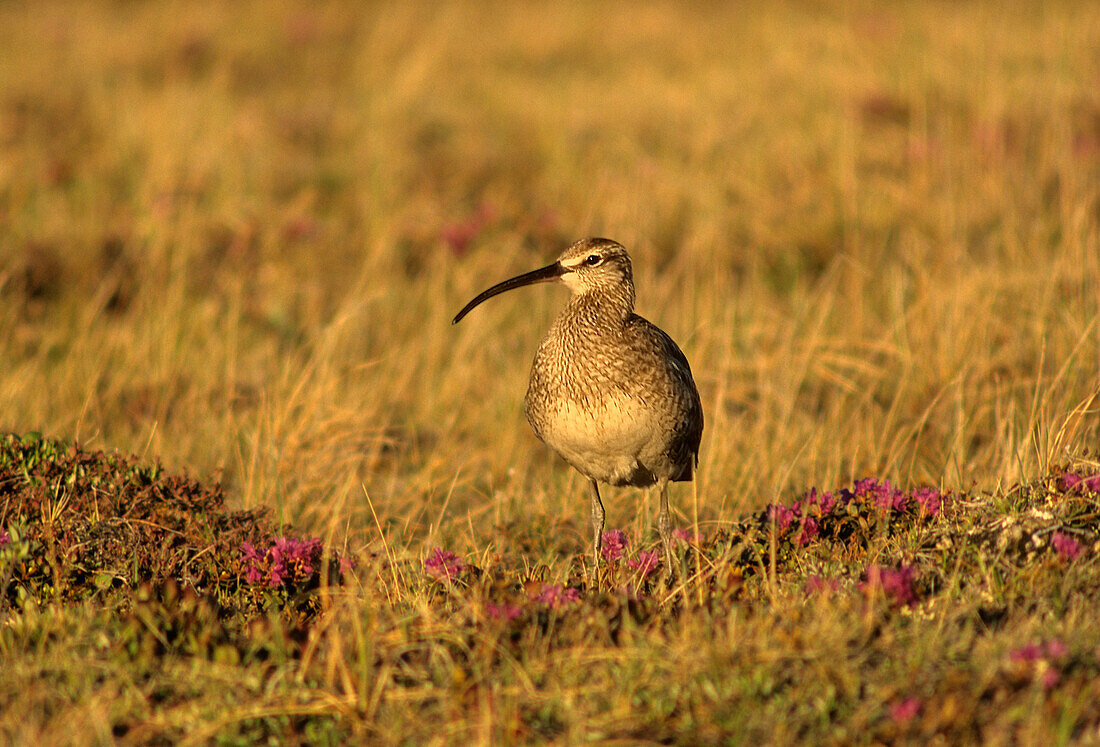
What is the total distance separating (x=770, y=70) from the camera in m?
14.0

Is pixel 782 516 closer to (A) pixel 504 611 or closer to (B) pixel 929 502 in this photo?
(B) pixel 929 502

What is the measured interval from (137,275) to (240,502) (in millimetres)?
3809

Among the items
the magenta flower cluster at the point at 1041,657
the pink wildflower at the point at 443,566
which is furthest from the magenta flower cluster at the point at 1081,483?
the pink wildflower at the point at 443,566

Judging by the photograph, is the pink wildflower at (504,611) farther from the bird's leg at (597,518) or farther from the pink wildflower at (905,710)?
the bird's leg at (597,518)

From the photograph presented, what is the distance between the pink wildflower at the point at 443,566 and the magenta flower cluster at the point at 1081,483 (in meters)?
2.54

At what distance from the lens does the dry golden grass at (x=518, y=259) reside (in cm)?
638

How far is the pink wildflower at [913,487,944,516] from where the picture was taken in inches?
194

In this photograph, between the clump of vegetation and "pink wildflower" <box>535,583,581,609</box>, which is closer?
"pink wildflower" <box>535,583,581,609</box>

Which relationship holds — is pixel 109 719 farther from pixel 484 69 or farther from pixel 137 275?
pixel 484 69

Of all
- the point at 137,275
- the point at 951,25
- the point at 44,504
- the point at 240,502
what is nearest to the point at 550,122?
the point at 137,275

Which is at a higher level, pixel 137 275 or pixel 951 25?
pixel 951 25

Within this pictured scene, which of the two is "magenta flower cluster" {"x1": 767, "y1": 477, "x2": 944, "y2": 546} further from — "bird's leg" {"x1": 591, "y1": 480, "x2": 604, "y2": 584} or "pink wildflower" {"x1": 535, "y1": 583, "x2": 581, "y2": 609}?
"pink wildflower" {"x1": 535, "y1": 583, "x2": 581, "y2": 609}

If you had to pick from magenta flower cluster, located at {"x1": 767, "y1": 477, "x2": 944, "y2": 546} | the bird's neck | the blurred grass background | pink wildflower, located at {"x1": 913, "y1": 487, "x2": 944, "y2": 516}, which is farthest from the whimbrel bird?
pink wildflower, located at {"x1": 913, "y1": 487, "x2": 944, "y2": 516}

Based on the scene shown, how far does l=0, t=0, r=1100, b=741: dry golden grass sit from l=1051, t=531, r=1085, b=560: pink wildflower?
86 cm
